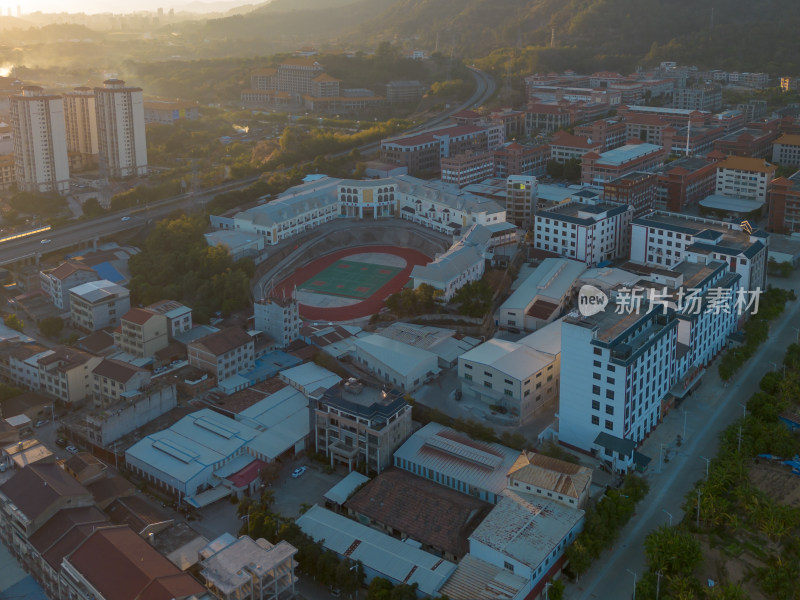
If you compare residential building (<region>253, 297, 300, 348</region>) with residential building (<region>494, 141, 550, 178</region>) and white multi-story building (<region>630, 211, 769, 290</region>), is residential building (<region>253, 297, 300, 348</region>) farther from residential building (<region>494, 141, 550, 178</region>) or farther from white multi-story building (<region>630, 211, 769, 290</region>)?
residential building (<region>494, 141, 550, 178</region>)

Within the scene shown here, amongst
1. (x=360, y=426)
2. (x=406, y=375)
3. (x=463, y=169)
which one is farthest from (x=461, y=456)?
(x=463, y=169)

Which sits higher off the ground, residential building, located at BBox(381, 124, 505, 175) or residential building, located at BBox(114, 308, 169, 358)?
residential building, located at BBox(381, 124, 505, 175)

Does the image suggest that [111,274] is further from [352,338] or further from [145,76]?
[145,76]

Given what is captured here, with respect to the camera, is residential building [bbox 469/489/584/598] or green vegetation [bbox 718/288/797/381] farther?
green vegetation [bbox 718/288/797/381]

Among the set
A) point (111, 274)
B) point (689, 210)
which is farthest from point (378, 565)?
point (689, 210)

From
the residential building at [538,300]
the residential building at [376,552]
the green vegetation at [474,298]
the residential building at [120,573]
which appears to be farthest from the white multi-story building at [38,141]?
the residential building at [376,552]

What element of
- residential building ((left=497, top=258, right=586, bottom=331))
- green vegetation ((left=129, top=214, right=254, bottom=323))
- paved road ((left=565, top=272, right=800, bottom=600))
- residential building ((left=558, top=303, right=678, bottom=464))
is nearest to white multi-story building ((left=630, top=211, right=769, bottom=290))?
paved road ((left=565, top=272, right=800, bottom=600))
